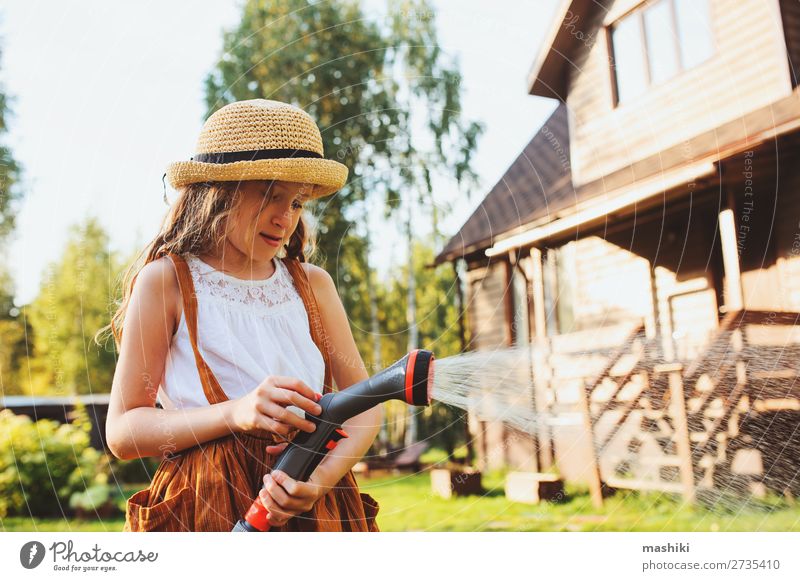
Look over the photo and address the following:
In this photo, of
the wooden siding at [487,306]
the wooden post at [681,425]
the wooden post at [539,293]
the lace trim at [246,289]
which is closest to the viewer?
the lace trim at [246,289]

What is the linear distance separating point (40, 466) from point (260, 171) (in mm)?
3648

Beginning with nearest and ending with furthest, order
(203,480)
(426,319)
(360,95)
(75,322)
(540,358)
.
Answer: (203,480), (540,358), (360,95), (426,319), (75,322)

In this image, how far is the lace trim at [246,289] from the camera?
102cm

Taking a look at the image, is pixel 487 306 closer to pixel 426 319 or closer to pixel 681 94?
pixel 426 319

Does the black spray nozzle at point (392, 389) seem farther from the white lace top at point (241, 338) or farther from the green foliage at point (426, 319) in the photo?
the green foliage at point (426, 319)

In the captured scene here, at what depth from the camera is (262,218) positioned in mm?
1052

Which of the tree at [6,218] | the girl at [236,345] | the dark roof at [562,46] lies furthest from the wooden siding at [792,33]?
the tree at [6,218]

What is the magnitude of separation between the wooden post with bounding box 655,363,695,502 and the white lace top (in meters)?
2.37

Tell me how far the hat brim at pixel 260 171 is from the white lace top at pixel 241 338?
0.14 metres

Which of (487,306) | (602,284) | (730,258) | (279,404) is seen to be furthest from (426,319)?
(279,404)

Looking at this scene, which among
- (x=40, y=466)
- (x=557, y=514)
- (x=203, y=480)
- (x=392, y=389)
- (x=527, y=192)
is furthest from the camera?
(x=527, y=192)

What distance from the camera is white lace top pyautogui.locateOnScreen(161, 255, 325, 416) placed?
0.97 m

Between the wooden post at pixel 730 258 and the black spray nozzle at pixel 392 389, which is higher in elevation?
the wooden post at pixel 730 258
